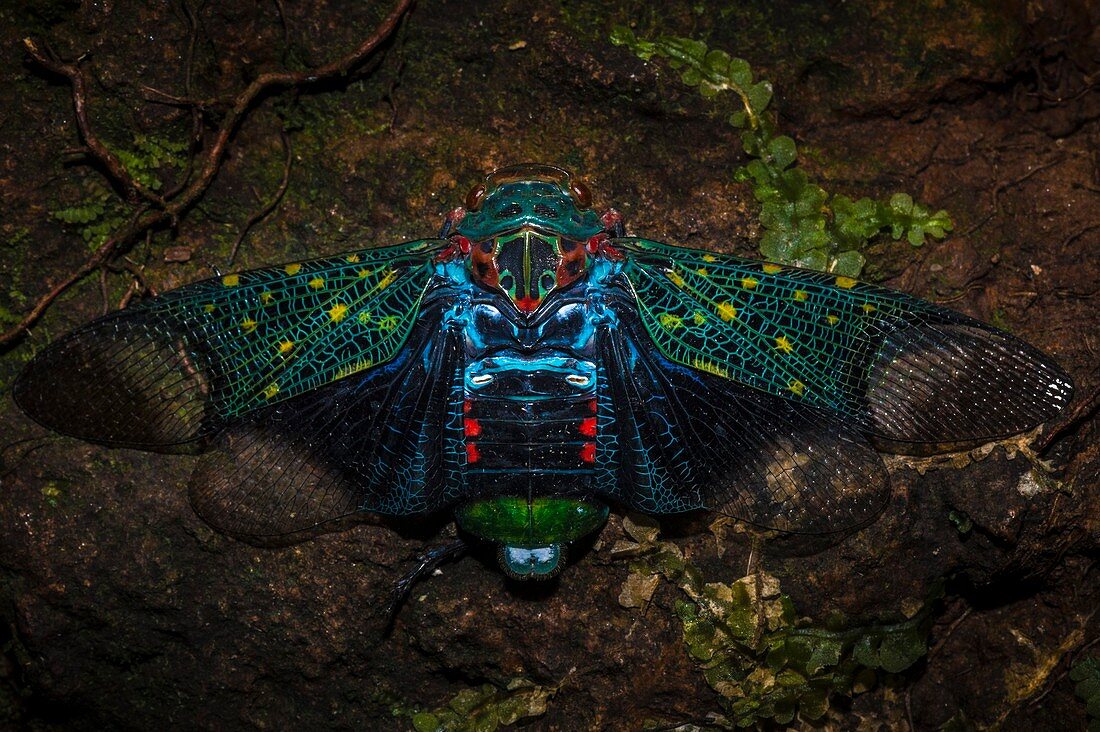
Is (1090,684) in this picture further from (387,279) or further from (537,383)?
(387,279)

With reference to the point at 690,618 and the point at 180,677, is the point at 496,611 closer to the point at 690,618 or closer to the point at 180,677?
the point at 690,618

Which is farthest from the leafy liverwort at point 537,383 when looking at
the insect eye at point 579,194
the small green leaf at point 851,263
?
the small green leaf at point 851,263

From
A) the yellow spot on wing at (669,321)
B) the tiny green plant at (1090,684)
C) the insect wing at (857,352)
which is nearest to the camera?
the insect wing at (857,352)

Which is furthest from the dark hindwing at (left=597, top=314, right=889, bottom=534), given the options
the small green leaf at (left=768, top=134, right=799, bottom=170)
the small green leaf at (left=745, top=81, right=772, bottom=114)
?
the small green leaf at (left=745, top=81, right=772, bottom=114)

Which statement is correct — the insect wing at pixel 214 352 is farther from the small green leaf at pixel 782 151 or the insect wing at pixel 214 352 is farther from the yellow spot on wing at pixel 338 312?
the small green leaf at pixel 782 151

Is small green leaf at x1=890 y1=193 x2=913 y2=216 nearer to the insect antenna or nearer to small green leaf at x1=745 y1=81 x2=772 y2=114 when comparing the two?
small green leaf at x1=745 y1=81 x2=772 y2=114

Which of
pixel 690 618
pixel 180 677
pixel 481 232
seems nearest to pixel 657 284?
pixel 481 232
